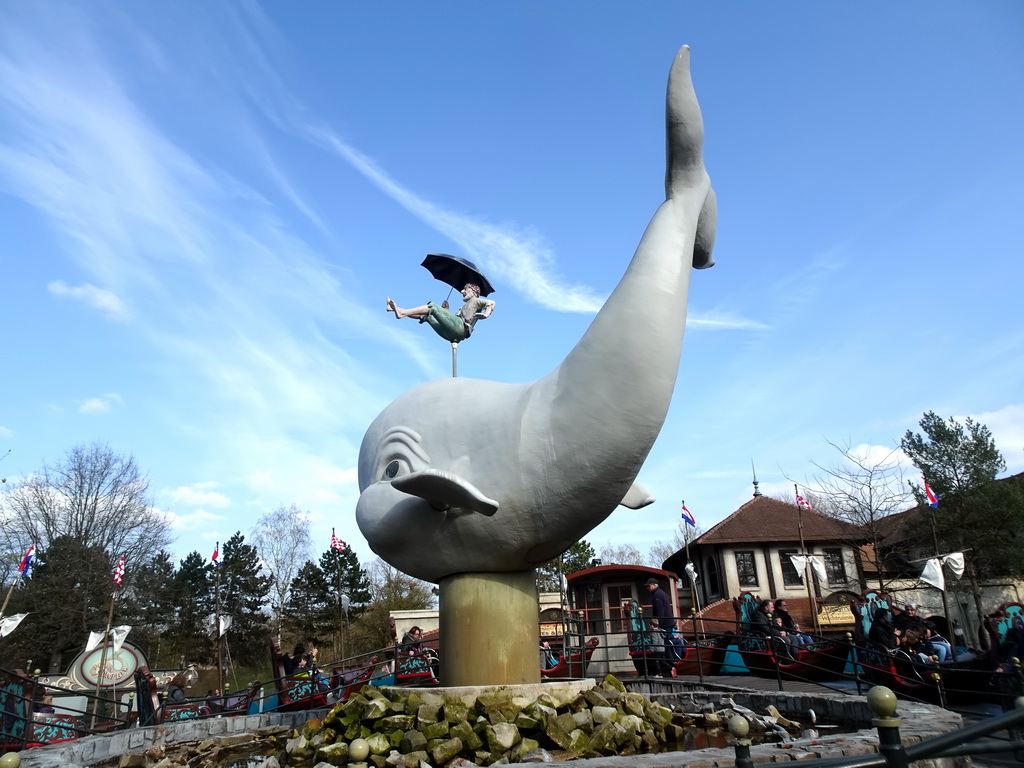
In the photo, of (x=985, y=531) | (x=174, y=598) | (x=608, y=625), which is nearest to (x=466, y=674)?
(x=608, y=625)

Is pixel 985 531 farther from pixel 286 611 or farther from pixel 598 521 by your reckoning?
pixel 286 611

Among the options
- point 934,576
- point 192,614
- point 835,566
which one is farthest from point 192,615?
point 934,576

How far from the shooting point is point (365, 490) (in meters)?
6.80

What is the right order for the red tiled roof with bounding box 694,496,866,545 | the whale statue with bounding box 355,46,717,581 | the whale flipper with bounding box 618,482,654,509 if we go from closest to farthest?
the whale statue with bounding box 355,46,717,581 < the whale flipper with bounding box 618,482,654,509 < the red tiled roof with bounding box 694,496,866,545

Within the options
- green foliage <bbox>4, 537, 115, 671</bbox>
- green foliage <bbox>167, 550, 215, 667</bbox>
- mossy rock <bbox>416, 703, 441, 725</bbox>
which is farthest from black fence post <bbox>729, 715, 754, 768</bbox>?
green foliage <bbox>167, 550, 215, 667</bbox>

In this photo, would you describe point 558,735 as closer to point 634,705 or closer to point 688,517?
point 634,705

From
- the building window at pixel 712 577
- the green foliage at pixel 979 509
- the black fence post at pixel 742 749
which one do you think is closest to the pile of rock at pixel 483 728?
the black fence post at pixel 742 749

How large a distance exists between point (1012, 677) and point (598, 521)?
3.77 m

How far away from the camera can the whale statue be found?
5332 mm

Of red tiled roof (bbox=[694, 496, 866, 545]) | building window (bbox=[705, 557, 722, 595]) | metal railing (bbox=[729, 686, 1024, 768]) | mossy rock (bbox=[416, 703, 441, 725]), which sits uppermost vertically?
red tiled roof (bbox=[694, 496, 866, 545])

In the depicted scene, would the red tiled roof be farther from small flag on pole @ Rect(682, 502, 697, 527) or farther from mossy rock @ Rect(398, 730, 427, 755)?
mossy rock @ Rect(398, 730, 427, 755)

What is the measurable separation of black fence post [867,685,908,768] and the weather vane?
19.5 ft

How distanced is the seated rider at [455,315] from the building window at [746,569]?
24.7 m

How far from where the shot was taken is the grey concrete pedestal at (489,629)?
6.04 meters
